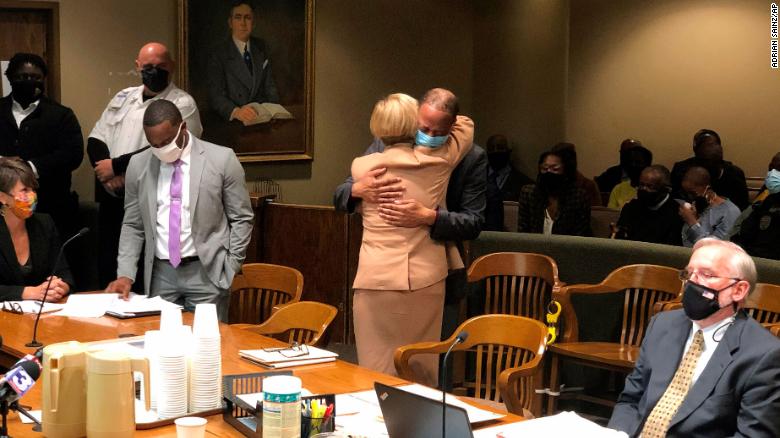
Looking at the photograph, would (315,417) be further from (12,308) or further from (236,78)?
(236,78)

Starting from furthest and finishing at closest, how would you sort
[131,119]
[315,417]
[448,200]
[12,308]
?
[131,119]
[448,200]
[12,308]
[315,417]

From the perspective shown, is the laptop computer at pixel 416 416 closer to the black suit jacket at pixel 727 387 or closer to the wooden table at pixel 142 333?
the wooden table at pixel 142 333

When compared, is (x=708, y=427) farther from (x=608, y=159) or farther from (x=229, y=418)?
(x=608, y=159)

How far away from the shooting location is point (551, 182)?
668cm

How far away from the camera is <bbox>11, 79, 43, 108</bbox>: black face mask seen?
6492mm

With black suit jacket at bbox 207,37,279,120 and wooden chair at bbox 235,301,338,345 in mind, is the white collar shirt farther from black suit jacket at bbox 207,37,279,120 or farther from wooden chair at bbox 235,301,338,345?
wooden chair at bbox 235,301,338,345

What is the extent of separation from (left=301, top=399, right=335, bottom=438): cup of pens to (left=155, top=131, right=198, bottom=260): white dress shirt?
2100 mm

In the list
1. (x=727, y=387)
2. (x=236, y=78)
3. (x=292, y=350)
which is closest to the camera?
(x=727, y=387)

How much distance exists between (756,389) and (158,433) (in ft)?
5.55

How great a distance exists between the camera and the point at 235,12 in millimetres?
8781

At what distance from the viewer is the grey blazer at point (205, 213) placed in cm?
471

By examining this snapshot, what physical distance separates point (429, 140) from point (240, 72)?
4965 millimetres

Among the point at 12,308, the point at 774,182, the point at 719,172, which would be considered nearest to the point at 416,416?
the point at 12,308

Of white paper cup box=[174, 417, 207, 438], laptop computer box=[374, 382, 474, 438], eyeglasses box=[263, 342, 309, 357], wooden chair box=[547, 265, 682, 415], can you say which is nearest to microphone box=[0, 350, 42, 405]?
white paper cup box=[174, 417, 207, 438]
